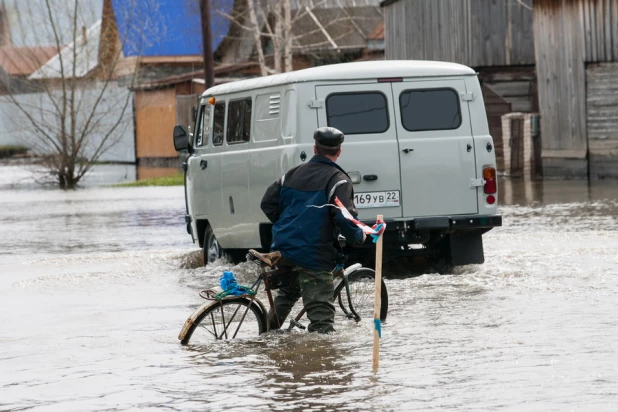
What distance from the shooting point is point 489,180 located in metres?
12.6

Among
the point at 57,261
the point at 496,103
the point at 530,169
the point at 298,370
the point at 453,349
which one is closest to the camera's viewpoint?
the point at 298,370

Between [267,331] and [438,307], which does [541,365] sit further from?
[438,307]

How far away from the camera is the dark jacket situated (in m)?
8.54

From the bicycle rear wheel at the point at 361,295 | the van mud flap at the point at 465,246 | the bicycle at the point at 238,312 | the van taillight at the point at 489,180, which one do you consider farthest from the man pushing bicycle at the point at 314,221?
the van mud flap at the point at 465,246

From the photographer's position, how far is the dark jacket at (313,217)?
336 inches

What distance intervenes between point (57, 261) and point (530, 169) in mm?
Answer: 17137

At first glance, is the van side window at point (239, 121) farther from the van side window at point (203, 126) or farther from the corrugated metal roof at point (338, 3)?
the corrugated metal roof at point (338, 3)

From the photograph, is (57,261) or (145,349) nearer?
(145,349)

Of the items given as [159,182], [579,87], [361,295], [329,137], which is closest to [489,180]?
[361,295]

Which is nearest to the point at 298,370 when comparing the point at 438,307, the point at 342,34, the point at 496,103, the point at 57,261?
the point at 438,307

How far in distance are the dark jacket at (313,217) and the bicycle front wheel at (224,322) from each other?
1.50 ft

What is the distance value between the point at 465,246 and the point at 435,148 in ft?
3.75

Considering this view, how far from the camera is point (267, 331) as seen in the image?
8.82 metres

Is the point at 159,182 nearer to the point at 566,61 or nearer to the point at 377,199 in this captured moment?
the point at 566,61
